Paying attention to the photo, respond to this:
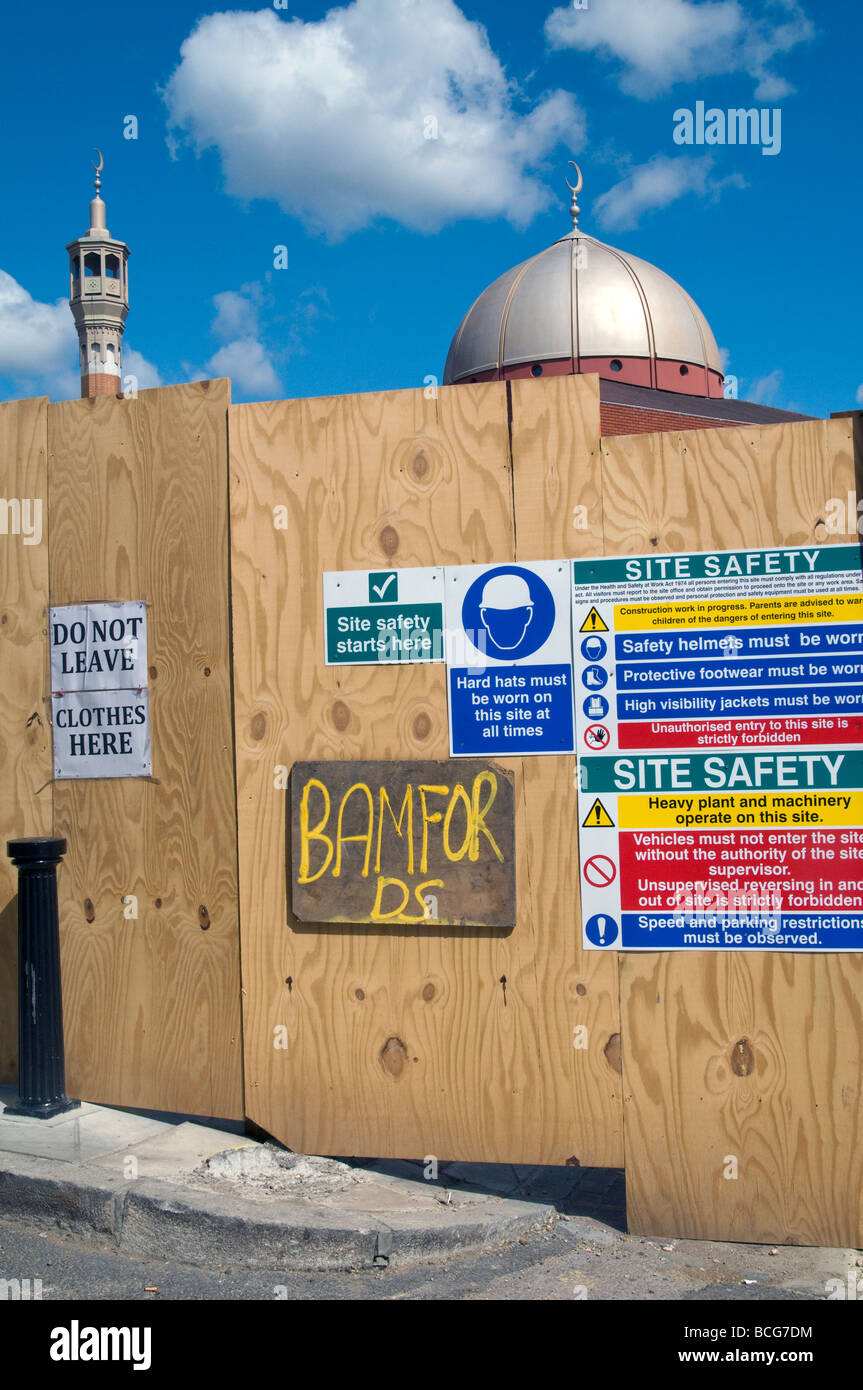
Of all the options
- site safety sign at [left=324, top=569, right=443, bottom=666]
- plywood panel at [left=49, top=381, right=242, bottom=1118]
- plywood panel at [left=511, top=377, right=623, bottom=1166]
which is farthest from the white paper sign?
plywood panel at [left=511, top=377, right=623, bottom=1166]

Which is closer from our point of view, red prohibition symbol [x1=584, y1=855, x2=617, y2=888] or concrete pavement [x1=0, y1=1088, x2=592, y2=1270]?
concrete pavement [x1=0, y1=1088, x2=592, y2=1270]

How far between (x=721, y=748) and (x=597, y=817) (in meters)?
0.55

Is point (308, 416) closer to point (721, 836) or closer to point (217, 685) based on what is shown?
point (217, 685)

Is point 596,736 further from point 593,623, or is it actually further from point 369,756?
point 369,756

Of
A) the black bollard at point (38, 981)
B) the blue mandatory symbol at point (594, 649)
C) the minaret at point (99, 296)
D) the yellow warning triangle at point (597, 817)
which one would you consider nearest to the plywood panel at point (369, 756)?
the yellow warning triangle at point (597, 817)

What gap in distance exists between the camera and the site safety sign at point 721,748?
13.5 feet

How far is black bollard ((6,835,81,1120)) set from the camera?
500 centimetres

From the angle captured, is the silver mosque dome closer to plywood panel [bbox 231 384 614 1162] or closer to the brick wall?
the brick wall

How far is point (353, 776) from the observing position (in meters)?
4.63

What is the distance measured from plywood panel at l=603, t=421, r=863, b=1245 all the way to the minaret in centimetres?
4248

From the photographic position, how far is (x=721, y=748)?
4215 mm
